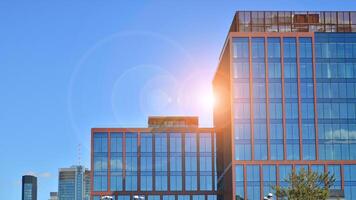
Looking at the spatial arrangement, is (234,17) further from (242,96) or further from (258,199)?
(258,199)

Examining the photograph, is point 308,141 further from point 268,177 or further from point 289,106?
point 268,177

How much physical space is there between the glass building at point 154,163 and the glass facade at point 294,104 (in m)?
26.8

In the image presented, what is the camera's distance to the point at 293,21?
14112 centimetres

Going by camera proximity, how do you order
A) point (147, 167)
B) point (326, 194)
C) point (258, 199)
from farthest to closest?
point (147, 167) < point (258, 199) < point (326, 194)

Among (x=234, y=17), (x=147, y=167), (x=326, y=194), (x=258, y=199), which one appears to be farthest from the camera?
(x=147, y=167)

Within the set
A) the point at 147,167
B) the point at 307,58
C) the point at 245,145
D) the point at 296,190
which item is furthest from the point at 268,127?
the point at 296,190

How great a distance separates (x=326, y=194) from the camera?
8231cm

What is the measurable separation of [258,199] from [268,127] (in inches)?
513

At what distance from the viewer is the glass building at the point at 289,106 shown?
443 ft

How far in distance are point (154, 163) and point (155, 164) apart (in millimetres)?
320

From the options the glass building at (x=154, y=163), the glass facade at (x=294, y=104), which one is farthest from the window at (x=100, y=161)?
the glass facade at (x=294, y=104)

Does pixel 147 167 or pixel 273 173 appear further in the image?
pixel 147 167

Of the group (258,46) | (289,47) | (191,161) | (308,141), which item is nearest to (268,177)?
(308,141)

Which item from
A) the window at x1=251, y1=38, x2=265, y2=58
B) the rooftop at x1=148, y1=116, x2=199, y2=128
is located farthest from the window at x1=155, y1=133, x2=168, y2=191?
the window at x1=251, y1=38, x2=265, y2=58
